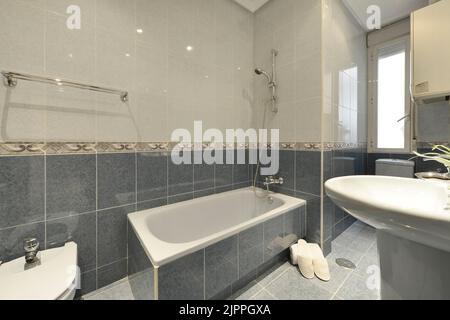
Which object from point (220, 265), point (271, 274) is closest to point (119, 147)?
point (220, 265)

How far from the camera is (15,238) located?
956 mm

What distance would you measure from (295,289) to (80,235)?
142 cm

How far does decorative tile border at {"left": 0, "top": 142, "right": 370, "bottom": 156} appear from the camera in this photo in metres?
0.97

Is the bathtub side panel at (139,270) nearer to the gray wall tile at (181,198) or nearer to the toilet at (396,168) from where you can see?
the gray wall tile at (181,198)

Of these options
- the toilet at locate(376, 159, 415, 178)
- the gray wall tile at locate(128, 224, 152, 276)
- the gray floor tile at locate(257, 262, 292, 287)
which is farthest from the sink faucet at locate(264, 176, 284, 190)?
the gray wall tile at locate(128, 224, 152, 276)

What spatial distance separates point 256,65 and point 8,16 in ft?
6.22

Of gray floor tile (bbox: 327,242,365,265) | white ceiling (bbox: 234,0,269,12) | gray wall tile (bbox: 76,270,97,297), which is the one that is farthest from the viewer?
white ceiling (bbox: 234,0,269,12)

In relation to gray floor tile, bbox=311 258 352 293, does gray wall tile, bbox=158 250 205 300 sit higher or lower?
higher

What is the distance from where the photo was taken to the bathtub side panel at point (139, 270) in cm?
84

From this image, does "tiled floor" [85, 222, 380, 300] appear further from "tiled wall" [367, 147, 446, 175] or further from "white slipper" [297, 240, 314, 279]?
"tiled wall" [367, 147, 446, 175]

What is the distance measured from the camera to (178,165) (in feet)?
5.05

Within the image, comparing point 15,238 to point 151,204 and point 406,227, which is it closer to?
point 151,204
